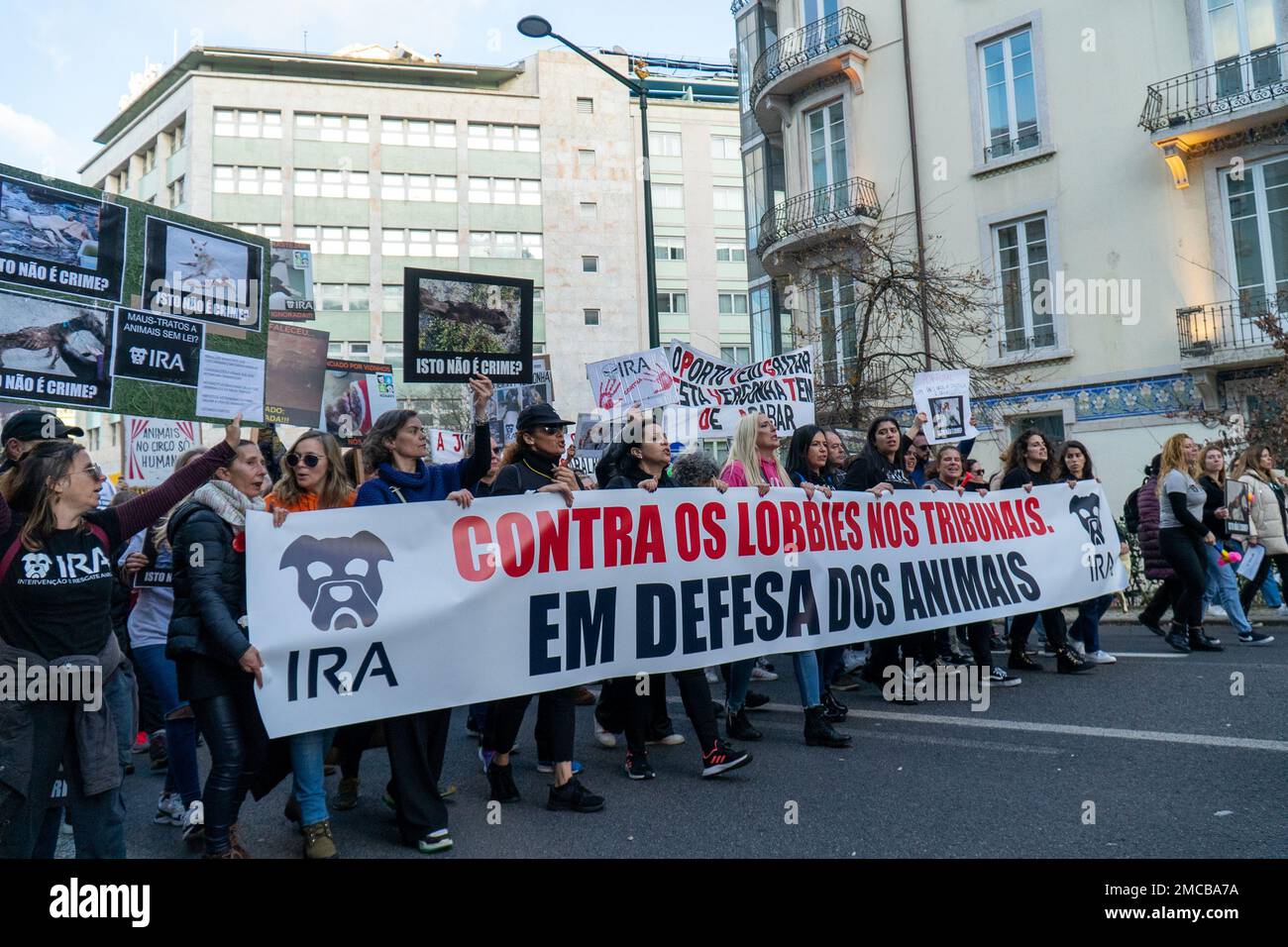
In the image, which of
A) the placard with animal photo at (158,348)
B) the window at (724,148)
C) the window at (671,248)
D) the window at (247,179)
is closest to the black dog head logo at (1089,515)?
the placard with animal photo at (158,348)

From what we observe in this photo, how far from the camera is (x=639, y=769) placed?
566 centimetres

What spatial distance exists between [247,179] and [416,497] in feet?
172

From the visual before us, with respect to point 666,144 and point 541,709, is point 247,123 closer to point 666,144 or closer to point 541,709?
point 666,144

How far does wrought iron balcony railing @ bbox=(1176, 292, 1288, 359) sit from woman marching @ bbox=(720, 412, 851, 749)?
560 inches

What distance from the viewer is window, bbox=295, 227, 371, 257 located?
51625 mm

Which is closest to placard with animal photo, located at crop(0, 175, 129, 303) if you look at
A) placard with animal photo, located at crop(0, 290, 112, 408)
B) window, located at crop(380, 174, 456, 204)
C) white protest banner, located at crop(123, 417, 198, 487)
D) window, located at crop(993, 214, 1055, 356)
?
placard with animal photo, located at crop(0, 290, 112, 408)

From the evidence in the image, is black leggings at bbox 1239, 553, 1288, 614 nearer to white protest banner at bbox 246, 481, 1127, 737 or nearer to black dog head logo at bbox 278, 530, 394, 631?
white protest banner at bbox 246, 481, 1127, 737

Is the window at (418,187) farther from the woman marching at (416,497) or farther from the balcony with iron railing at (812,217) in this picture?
the woman marching at (416,497)

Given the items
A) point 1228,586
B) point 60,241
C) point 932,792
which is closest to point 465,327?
point 60,241

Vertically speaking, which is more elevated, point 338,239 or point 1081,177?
point 338,239

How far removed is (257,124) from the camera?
5225 cm

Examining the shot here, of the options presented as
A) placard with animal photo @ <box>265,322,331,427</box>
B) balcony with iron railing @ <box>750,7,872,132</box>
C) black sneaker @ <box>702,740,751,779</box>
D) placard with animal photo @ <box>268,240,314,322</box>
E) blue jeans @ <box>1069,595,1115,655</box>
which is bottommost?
black sneaker @ <box>702,740,751,779</box>

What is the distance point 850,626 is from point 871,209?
17905mm

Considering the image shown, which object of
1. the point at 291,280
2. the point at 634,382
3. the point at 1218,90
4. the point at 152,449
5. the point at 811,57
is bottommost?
the point at 152,449
